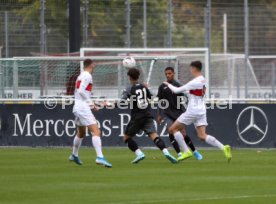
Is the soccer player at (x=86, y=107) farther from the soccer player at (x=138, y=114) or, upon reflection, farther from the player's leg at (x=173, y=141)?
the player's leg at (x=173, y=141)

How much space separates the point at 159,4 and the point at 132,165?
19.1m

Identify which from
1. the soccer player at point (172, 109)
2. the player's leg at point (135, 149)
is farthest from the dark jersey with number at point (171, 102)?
the player's leg at point (135, 149)

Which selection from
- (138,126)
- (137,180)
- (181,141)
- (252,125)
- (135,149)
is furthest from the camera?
(252,125)

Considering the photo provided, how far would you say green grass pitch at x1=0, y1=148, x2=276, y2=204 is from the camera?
51.4 ft

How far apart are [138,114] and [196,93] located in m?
1.27

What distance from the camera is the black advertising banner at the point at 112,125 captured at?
29.1 meters

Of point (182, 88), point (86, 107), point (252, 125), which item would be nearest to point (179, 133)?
point (182, 88)

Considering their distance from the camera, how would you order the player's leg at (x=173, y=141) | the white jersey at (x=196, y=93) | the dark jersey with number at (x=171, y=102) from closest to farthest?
the white jersey at (x=196, y=93) < the player's leg at (x=173, y=141) < the dark jersey with number at (x=171, y=102)

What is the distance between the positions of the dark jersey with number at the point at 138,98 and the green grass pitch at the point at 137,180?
1019 mm

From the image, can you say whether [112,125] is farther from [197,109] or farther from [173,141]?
[197,109]

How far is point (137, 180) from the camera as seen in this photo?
18391 millimetres

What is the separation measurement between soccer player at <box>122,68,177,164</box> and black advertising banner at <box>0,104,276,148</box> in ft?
21.6

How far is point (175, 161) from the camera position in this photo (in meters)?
22.6

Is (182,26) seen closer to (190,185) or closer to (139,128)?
(139,128)
